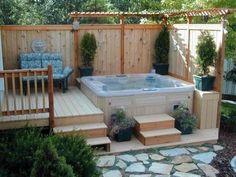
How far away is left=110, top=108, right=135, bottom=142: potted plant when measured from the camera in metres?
6.09

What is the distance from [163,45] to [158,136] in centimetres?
372

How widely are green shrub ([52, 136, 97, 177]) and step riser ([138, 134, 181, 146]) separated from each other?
168 centimetres

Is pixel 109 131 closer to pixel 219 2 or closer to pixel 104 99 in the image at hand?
pixel 104 99

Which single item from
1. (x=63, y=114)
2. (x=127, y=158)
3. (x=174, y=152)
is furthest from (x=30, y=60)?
(x=174, y=152)

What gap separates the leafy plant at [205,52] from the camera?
6629 millimetres

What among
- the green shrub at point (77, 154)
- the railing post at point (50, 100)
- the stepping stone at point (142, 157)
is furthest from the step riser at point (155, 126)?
the green shrub at point (77, 154)

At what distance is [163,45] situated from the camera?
29.8 ft

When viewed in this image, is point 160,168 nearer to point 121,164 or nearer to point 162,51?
point 121,164

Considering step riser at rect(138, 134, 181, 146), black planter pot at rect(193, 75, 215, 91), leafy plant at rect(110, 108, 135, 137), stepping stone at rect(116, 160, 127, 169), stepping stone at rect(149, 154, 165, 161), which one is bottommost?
stepping stone at rect(116, 160, 127, 169)

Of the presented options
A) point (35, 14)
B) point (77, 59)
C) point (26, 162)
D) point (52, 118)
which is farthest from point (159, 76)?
point (35, 14)

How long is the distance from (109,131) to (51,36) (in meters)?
3.54

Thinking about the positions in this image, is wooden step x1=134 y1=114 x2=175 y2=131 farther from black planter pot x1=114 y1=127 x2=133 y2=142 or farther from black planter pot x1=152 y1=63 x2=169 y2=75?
black planter pot x1=152 y1=63 x2=169 y2=75

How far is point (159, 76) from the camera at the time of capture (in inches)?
340

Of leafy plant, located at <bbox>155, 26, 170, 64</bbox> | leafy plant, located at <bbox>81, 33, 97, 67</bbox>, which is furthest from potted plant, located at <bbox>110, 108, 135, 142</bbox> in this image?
leafy plant, located at <bbox>155, 26, 170, 64</bbox>
